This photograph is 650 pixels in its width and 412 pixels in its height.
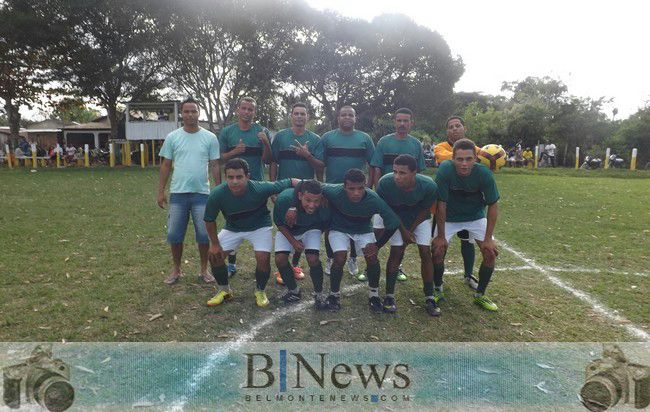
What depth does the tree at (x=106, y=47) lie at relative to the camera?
90.4 ft

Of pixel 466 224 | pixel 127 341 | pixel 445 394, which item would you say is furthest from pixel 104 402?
pixel 466 224

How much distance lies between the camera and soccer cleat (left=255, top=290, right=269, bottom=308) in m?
4.83

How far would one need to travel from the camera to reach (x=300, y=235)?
4.98m

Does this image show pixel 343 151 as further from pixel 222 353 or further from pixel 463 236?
pixel 222 353

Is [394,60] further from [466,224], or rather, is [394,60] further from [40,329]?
[40,329]

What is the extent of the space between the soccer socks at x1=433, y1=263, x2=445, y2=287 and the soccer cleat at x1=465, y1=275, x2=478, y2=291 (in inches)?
26.4

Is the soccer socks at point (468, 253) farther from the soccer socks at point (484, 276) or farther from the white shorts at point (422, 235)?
the white shorts at point (422, 235)

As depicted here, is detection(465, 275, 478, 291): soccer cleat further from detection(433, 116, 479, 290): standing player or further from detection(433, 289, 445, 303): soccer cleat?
detection(433, 289, 445, 303): soccer cleat

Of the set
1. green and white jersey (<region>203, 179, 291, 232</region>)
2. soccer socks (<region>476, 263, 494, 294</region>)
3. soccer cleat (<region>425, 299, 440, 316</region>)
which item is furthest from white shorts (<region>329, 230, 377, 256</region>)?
soccer socks (<region>476, 263, 494, 294</region>)

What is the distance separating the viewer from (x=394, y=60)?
106 ft

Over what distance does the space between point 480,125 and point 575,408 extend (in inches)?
1536

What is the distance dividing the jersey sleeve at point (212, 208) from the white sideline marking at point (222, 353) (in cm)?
122

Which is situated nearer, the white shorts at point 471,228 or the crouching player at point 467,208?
the crouching player at point 467,208

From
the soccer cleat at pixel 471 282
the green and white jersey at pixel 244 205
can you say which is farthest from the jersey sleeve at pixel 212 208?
the soccer cleat at pixel 471 282
